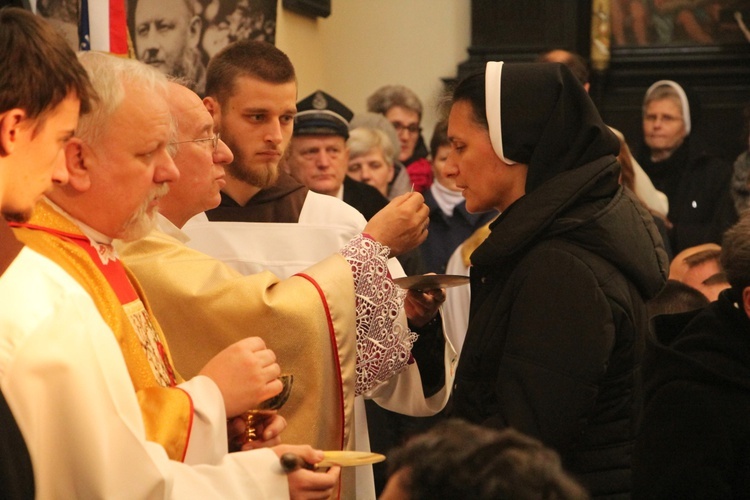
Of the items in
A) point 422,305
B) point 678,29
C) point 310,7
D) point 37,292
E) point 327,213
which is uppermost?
point 310,7

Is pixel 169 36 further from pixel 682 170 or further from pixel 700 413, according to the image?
pixel 700 413

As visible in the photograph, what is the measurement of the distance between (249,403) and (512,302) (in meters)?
0.88

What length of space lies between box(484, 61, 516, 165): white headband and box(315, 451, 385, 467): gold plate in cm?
113

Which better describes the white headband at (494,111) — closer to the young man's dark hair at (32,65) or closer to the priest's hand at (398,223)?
the priest's hand at (398,223)

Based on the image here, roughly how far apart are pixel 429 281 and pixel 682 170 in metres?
4.59

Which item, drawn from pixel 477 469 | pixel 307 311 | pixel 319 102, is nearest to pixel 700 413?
pixel 307 311

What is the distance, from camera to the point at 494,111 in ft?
10.4

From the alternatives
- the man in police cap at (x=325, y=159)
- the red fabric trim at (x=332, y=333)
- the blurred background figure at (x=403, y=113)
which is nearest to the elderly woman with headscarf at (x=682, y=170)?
the blurred background figure at (x=403, y=113)

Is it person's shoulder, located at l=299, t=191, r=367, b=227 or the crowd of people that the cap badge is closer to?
the crowd of people

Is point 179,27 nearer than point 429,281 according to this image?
No

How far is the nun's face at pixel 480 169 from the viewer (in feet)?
10.6

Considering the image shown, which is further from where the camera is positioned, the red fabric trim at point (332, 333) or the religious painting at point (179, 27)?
the religious painting at point (179, 27)

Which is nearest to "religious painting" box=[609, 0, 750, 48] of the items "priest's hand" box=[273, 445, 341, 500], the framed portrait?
the framed portrait

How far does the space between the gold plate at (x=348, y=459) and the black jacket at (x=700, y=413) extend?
85cm
